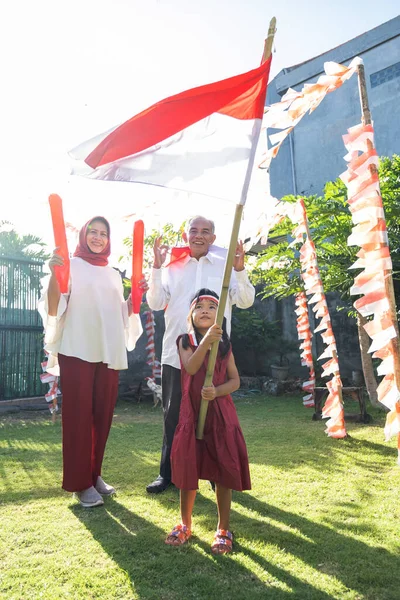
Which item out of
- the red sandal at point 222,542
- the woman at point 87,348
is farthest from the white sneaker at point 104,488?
the red sandal at point 222,542

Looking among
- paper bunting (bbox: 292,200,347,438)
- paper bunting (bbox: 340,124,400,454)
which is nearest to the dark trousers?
paper bunting (bbox: 340,124,400,454)

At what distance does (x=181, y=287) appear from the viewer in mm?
3463

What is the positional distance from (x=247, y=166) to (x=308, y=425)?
475cm

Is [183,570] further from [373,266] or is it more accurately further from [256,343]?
[256,343]

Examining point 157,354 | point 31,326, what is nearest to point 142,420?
point 31,326

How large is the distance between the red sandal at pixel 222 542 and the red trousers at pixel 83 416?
116 cm

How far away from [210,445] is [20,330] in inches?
295

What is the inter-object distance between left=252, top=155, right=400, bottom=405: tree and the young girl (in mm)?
4049

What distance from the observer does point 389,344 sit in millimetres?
2963

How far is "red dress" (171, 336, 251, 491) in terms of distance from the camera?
2.43 meters

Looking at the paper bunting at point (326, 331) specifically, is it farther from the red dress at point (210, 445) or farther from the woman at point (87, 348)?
the red dress at point (210, 445)

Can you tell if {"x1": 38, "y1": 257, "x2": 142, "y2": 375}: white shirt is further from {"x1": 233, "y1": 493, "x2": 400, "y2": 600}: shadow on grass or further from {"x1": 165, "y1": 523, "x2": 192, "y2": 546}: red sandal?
{"x1": 233, "y1": 493, "x2": 400, "y2": 600}: shadow on grass

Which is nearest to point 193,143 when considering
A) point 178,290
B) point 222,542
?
point 178,290

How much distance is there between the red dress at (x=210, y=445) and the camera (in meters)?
2.43
